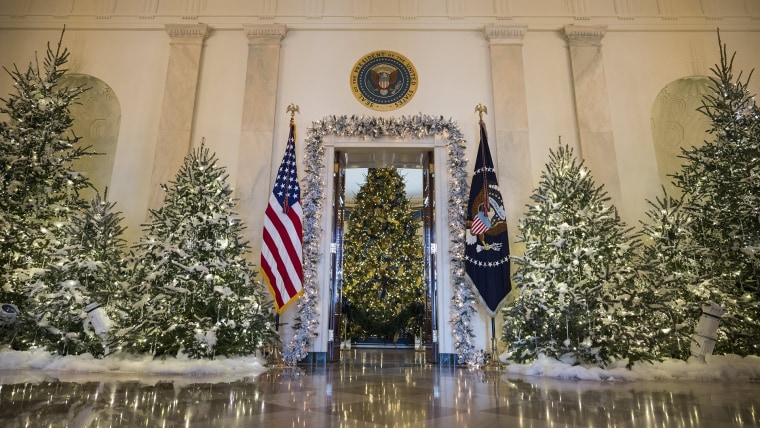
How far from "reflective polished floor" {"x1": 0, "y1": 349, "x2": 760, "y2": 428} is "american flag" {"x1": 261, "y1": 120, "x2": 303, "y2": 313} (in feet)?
8.78

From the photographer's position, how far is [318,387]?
12.8ft

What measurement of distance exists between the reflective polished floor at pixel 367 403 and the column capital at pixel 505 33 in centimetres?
663

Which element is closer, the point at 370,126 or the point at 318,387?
the point at 318,387

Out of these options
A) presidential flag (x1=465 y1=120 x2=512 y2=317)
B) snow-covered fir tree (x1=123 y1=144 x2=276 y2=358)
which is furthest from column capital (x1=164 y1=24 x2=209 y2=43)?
presidential flag (x1=465 y1=120 x2=512 y2=317)

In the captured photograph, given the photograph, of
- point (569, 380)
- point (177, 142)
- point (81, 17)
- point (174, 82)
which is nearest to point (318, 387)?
point (569, 380)

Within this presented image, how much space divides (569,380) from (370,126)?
5.25m

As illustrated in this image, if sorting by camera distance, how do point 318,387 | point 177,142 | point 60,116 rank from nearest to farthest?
point 318,387 → point 60,116 → point 177,142

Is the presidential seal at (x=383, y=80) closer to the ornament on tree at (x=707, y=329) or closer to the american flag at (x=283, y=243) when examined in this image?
the american flag at (x=283, y=243)

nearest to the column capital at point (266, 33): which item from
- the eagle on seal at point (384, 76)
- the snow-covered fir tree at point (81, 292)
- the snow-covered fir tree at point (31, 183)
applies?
the eagle on seal at point (384, 76)

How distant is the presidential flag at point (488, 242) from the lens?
7.04 meters

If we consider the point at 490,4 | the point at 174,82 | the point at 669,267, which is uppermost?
the point at 490,4

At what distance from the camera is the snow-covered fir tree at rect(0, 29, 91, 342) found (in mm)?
6116

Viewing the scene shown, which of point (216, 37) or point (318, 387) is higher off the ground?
point (216, 37)

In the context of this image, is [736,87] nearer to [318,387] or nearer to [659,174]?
[659,174]
